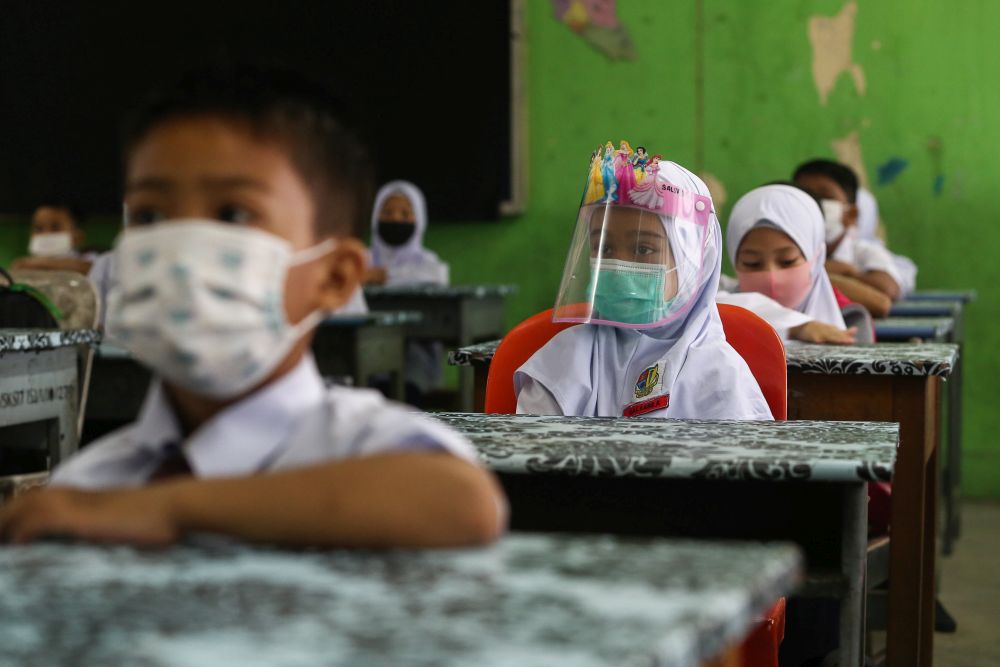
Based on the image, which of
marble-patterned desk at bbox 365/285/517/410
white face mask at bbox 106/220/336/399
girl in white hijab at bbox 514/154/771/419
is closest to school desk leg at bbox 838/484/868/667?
girl in white hijab at bbox 514/154/771/419

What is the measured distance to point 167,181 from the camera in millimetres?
943

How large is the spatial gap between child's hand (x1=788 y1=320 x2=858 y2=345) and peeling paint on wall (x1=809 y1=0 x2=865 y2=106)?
336 cm

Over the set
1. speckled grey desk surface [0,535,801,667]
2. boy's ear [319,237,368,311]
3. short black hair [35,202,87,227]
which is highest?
short black hair [35,202,87,227]

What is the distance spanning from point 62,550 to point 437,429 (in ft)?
0.86

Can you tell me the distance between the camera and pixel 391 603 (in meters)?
0.72

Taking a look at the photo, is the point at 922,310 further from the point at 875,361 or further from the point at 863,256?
the point at 875,361

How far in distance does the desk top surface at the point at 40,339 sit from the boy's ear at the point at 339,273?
194 cm

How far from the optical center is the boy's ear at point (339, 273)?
1.02 m

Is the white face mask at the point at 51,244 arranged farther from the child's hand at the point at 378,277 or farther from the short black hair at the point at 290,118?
the short black hair at the point at 290,118

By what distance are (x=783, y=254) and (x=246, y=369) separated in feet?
8.37

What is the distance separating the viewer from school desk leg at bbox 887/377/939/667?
253cm

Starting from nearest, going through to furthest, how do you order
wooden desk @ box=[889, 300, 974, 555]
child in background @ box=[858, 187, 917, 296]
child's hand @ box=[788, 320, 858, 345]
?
1. child's hand @ box=[788, 320, 858, 345]
2. wooden desk @ box=[889, 300, 974, 555]
3. child in background @ box=[858, 187, 917, 296]

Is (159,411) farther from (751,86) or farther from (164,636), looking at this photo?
(751,86)

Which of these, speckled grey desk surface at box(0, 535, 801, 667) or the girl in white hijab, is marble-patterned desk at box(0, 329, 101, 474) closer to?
the girl in white hijab
